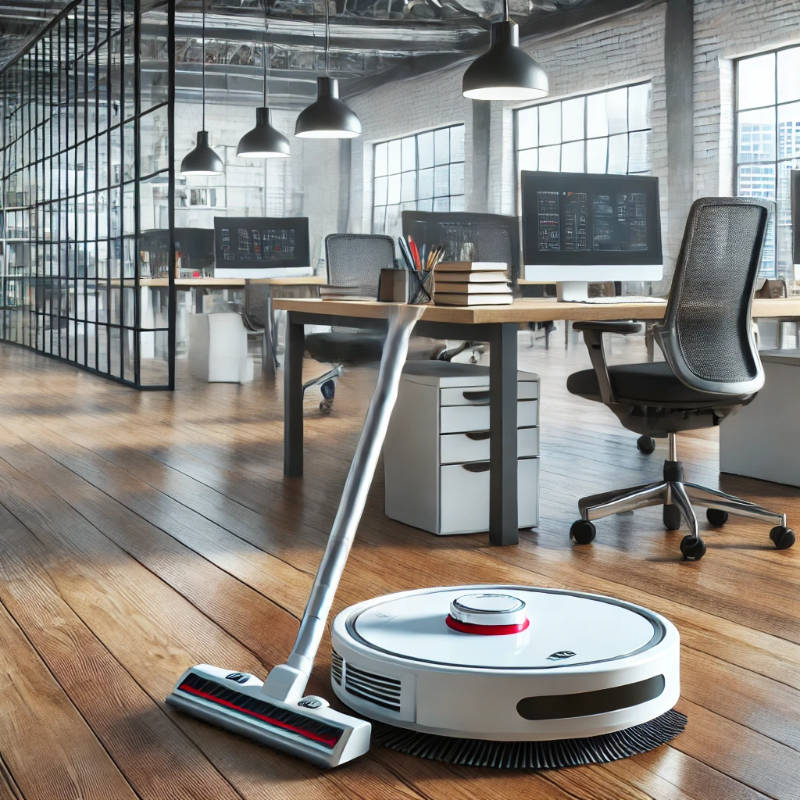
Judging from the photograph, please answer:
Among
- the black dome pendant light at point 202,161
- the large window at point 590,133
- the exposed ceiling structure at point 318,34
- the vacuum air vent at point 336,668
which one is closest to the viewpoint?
the vacuum air vent at point 336,668

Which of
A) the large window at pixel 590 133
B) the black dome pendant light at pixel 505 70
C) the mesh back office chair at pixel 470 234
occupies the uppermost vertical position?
the large window at pixel 590 133

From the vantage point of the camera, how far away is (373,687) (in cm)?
169

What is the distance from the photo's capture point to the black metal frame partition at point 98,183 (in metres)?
7.20

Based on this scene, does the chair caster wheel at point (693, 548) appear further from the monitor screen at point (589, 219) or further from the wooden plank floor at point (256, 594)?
the monitor screen at point (589, 219)

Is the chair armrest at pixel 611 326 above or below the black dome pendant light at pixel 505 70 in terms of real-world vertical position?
below

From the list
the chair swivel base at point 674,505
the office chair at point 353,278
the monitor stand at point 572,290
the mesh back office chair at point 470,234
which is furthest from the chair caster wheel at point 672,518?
the office chair at point 353,278

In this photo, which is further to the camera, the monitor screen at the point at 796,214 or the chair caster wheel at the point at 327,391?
the chair caster wheel at the point at 327,391

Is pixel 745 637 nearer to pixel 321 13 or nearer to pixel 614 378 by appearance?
pixel 614 378

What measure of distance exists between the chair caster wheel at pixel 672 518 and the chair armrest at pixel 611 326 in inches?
22.9

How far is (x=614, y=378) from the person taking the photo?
304 cm

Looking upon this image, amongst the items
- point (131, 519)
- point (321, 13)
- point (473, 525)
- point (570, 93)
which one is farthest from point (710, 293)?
point (321, 13)

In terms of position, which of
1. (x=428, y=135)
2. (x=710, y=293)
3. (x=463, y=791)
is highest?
(x=428, y=135)

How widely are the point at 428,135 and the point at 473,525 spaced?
8805 millimetres

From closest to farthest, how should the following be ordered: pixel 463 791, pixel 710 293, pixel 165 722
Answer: pixel 463 791, pixel 165 722, pixel 710 293
